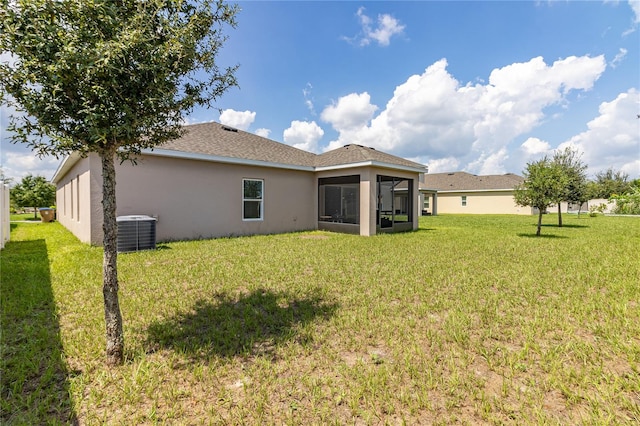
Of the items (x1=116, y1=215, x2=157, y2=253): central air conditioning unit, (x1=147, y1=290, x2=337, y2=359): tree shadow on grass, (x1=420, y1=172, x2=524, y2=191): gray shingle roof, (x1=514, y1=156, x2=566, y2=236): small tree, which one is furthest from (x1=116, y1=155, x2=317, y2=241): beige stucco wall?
(x1=420, y1=172, x2=524, y2=191): gray shingle roof

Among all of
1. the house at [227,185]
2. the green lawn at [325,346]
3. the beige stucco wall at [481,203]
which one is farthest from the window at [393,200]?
the beige stucco wall at [481,203]

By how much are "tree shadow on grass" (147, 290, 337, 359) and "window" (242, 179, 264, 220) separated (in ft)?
25.4

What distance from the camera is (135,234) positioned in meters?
8.22

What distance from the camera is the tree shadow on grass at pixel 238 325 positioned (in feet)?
Result: 10.5

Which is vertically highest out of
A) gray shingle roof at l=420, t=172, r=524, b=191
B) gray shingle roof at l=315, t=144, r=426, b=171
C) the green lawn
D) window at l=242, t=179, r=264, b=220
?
gray shingle roof at l=420, t=172, r=524, b=191

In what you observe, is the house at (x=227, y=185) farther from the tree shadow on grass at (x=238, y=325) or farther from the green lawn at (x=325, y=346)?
the tree shadow on grass at (x=238, y=325)

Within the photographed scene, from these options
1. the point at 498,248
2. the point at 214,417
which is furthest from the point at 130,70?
the point at 498,248

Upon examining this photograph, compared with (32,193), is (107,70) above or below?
below

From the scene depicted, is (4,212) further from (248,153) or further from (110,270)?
(110,270)

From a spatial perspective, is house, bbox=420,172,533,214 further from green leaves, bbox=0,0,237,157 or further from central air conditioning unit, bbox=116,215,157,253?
green leaves, bbox=0,0,237,157

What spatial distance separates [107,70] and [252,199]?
9.95 m

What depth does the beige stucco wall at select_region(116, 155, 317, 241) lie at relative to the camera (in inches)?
376

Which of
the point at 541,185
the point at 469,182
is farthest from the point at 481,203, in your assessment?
the point at 541,185

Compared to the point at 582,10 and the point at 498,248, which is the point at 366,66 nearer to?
the point at 582,10
